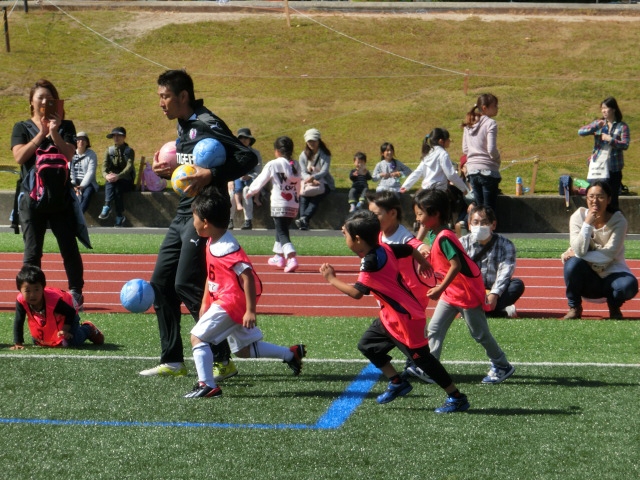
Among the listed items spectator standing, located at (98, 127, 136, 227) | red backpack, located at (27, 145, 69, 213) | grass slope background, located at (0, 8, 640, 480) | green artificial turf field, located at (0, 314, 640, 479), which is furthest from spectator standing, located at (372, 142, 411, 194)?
green artificial turf field, located at (0, 314, 640, 479)

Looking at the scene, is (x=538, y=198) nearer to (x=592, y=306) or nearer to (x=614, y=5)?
(x=592, y=306)

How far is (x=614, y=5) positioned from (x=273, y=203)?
32368mm

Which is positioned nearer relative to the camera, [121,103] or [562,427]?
[562,427]

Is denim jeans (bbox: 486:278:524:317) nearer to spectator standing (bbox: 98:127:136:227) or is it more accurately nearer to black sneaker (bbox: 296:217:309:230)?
black sneaker (bbox: 296:217:309:230)

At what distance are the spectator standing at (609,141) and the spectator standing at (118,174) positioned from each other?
8.28 metres

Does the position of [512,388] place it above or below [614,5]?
below

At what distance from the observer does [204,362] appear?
638cm

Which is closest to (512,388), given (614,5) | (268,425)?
(268,425)

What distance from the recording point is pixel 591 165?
15578 mm

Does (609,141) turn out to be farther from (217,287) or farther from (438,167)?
(217,287)

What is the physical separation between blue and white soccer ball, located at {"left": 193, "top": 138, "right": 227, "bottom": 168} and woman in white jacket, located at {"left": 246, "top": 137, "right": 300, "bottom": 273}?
631cm

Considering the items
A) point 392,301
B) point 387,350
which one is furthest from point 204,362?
point 392,301

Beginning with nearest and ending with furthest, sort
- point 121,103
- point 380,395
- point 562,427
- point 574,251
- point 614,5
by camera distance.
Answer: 1. point 562,427
2. point 380,395
3. point 574,251
4. point 121,103
5. point 614,5

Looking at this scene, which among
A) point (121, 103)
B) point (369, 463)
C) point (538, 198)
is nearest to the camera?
point (369, 463)
